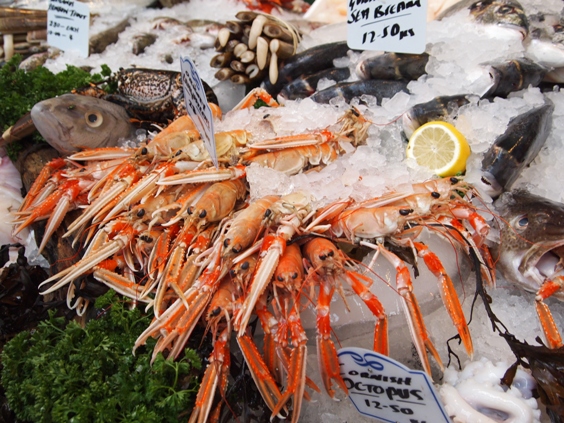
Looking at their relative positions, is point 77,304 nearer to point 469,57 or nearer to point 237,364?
point 237,364

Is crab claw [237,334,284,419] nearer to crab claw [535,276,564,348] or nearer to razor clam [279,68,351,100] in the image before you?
crab claw [535,276,564,348]

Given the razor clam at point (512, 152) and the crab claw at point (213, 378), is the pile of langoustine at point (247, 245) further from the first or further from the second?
the razor clam at point (512, 152)

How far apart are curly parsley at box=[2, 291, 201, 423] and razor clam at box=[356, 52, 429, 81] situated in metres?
1.86

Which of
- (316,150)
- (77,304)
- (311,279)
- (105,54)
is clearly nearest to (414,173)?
(316,150)

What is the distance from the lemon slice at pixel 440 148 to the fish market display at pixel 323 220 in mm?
75

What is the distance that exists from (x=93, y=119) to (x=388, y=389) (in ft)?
7.14

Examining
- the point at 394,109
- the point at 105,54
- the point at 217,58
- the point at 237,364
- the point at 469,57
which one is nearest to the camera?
the point at 237,364

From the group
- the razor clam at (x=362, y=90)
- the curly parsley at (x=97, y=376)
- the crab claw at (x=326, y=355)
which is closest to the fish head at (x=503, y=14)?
→ the razor clam at (x=362, y=90)

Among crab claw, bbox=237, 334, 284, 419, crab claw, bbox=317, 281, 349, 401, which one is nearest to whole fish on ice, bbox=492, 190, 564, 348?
crab claw, bbox=317, 281, 349, 401

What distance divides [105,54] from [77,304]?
273 cm

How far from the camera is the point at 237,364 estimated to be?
1.50 metres

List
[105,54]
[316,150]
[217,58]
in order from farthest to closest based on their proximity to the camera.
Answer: [105,54] < [217,58] < [316,150]

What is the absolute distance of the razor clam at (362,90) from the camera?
2406mm

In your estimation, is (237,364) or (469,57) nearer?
(237,364)
